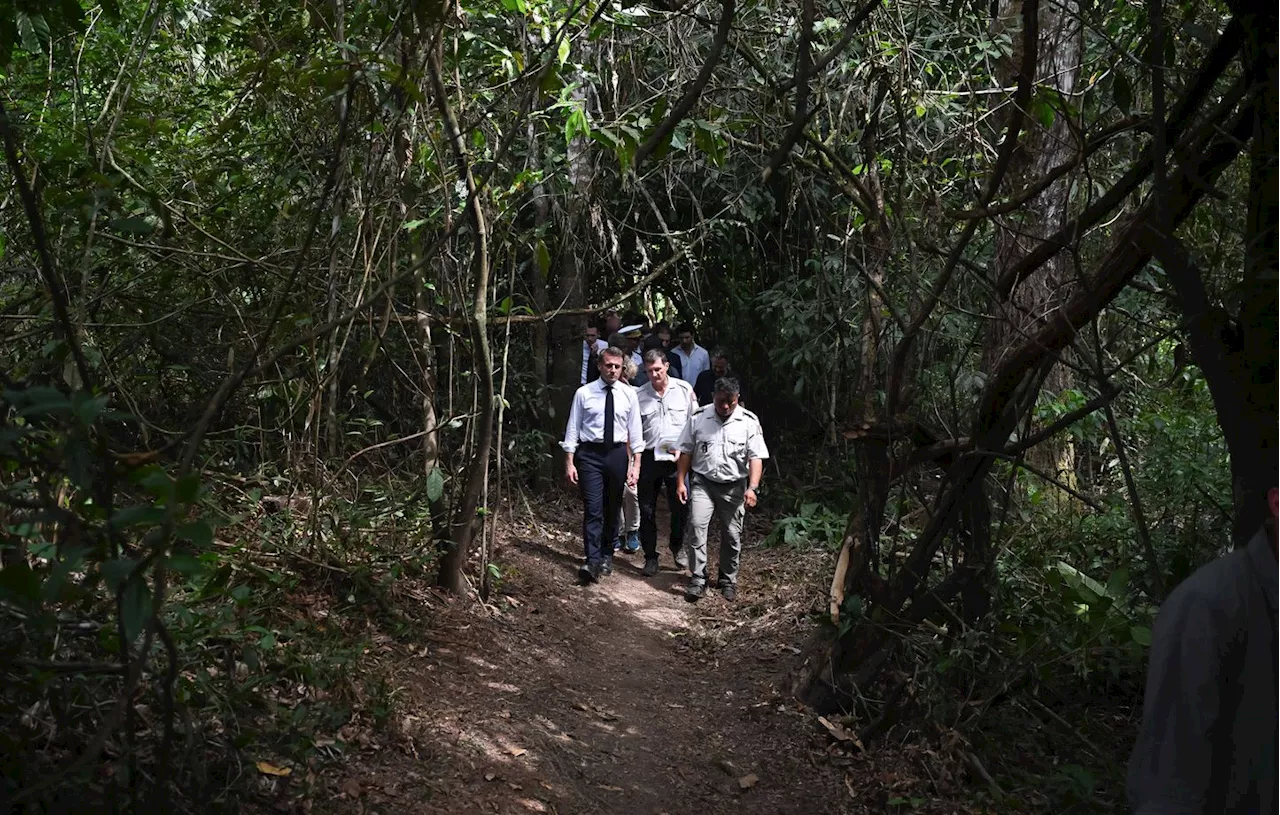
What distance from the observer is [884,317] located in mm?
10984

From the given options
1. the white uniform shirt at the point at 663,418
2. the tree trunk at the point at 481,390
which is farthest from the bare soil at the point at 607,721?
the white uniform shirt at the point at 663,418

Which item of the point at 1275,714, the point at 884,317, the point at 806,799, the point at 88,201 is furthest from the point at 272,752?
the point at 884,317

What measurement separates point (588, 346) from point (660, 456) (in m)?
2.90

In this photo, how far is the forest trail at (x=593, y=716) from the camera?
5727mm

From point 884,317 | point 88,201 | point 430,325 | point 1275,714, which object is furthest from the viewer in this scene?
point 884,317

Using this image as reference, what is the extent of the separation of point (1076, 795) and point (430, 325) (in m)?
5.10

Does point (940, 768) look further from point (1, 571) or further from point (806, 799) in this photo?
point (1, 571)

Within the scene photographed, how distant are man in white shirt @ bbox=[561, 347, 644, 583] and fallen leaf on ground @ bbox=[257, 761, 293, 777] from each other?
549 cm

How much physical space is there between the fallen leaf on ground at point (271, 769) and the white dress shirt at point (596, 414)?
5.66 meters

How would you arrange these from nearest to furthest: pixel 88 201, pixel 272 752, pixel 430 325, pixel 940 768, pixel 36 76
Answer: pixel 88 201 < pixel 272 752 < pixel 940 768 < pixel 36 76 < pixel 430 325

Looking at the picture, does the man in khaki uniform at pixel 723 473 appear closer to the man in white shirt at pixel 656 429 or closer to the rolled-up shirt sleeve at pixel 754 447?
the rolled-up shirt sleeve at pixel 754 447

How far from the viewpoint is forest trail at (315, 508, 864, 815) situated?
5.73 m

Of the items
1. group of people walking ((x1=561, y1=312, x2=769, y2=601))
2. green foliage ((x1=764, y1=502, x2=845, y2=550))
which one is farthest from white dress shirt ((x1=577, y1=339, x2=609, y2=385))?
green foliage ((x1=764, y1=502, x2=845, y2=550))

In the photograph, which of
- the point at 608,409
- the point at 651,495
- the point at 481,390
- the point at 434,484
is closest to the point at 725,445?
the point at 608,409
